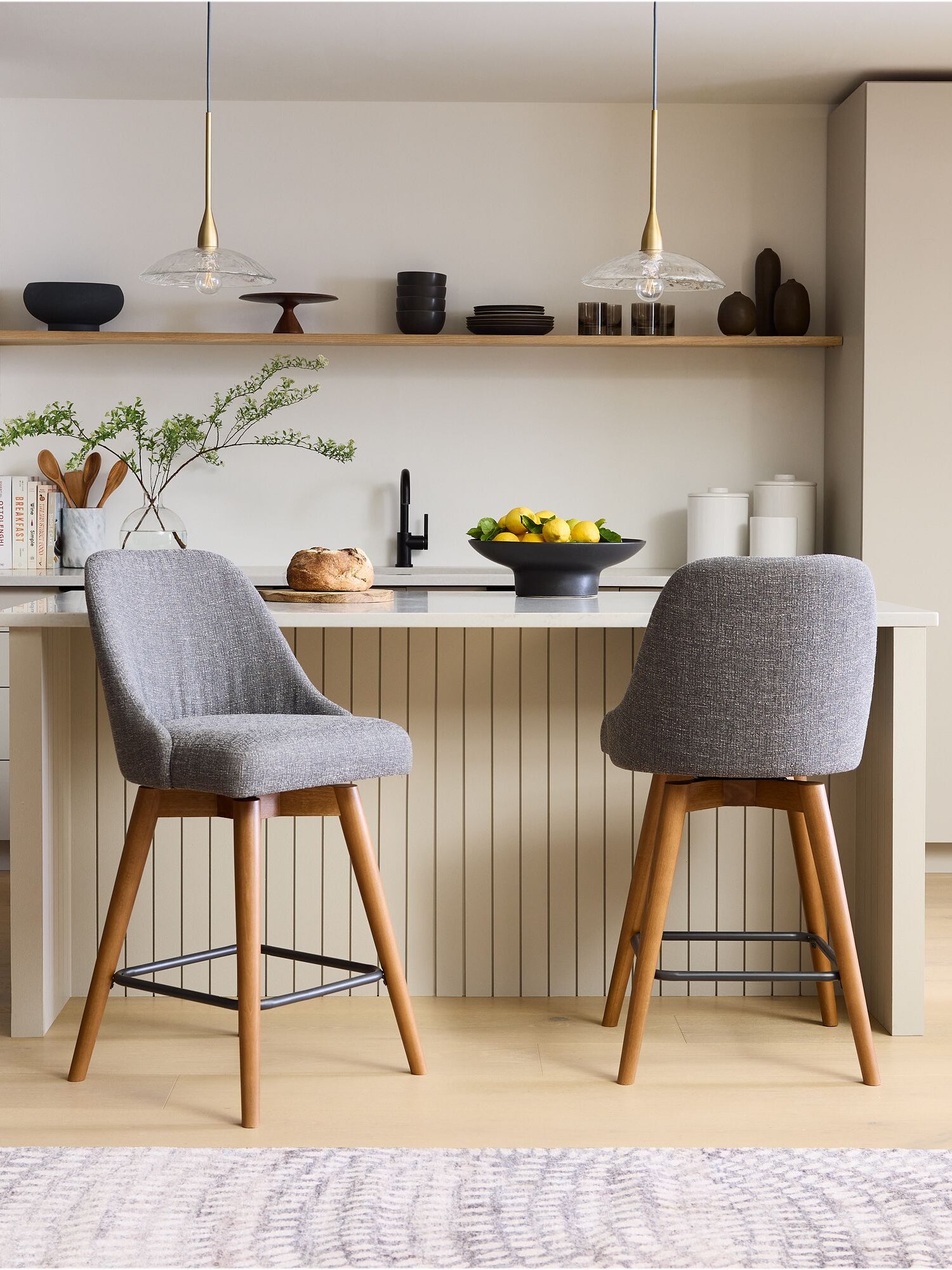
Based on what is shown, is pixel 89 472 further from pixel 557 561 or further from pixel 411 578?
pixel 557 561

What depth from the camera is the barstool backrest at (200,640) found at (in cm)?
238

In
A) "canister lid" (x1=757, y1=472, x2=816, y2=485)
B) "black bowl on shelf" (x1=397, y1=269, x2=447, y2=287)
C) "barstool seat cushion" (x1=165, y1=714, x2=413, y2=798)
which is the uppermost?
"black bowl on shelf" (x1=397, y1=269, x2=447, y2=287)

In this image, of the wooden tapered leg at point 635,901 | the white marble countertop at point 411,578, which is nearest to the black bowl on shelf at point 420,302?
the white marble countertop at point 411,578

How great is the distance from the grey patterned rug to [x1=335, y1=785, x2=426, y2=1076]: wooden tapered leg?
0.33m

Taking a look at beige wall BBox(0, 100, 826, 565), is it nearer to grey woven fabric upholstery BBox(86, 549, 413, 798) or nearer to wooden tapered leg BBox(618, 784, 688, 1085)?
grey woven fabric upholstery BBox(86, 549, 413, 798)

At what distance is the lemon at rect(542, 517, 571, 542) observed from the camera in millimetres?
2775

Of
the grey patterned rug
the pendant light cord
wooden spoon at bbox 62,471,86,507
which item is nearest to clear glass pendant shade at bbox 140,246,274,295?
the pendant light cord

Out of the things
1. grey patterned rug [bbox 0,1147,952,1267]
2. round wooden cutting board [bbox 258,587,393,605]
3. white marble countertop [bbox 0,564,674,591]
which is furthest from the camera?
white marble countertop [bbox 0,564,674,591]

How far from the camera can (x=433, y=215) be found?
435 cm

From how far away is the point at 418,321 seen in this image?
4156 millimetres

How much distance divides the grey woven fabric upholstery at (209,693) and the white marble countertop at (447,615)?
4.0 inches

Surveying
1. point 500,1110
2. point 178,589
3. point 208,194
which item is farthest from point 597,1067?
point 208,194

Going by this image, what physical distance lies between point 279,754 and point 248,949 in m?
0.32

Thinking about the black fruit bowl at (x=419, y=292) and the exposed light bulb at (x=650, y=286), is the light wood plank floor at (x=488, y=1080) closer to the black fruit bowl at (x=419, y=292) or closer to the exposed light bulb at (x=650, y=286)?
the exposed light bulb at (x=650, y=286)
